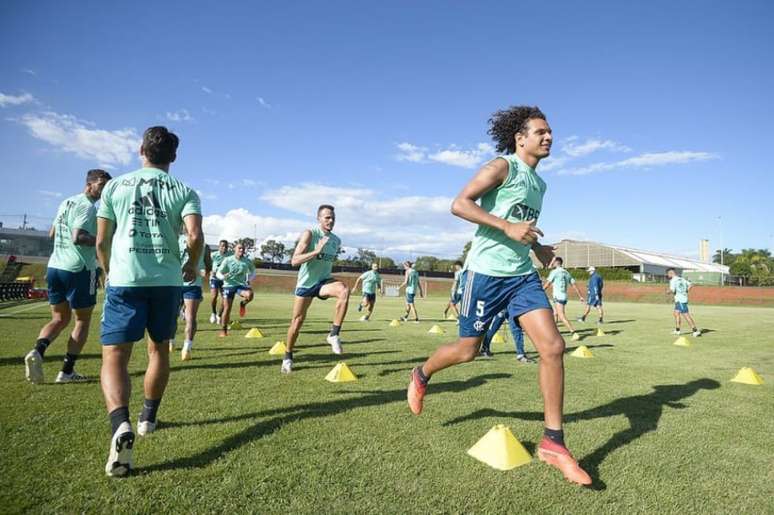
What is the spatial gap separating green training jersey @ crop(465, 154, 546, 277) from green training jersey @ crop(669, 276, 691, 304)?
568 inches

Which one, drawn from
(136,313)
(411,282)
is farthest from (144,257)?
(411,282)

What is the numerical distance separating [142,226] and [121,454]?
1.54 m

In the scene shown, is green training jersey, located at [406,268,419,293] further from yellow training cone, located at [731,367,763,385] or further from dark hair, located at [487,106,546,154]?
dark hair, located at [487,106,546,154]

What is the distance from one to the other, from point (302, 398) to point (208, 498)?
7.76 ft

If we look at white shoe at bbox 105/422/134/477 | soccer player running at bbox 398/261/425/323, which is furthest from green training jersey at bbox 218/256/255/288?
white shoe at bbox 105/422/134/477

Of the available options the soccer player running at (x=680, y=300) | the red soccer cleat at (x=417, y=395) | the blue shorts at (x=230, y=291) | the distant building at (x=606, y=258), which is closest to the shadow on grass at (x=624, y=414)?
the red soccer cleat at (x=417, y=395)

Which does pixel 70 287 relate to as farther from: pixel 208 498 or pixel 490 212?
pixel 490 212

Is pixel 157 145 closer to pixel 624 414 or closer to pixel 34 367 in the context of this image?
pixel 34 367

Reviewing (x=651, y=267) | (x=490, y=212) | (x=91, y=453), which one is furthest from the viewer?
(x=651, y=267)

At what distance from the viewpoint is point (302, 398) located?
16.5 ft

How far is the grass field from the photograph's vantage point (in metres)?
2.73

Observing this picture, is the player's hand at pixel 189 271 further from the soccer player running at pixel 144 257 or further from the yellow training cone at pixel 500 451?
the yellow training cone at pixel 500 451

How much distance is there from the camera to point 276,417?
427cm

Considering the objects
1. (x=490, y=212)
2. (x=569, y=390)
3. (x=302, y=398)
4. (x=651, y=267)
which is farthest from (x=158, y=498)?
(x=651, y=267)
